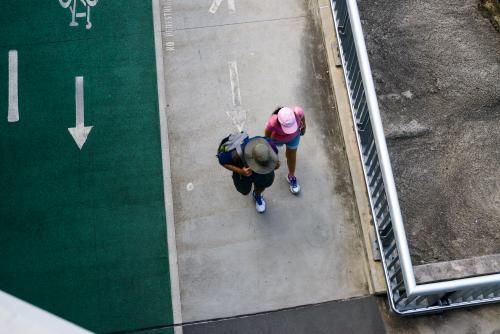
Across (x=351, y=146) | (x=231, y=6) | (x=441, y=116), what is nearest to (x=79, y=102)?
(x=231, y=6)

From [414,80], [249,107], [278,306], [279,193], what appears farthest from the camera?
[414,80]

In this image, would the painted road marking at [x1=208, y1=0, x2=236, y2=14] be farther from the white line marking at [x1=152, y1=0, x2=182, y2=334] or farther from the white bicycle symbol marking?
the white bicycle symbol marking

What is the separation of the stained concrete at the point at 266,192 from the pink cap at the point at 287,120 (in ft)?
4.28

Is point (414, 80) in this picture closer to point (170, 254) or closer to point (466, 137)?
point (466, 137)

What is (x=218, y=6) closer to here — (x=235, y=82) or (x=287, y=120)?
(x=235, y=82)

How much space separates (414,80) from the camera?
7.42 meters

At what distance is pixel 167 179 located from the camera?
6578 mm

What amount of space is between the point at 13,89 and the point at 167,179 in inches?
108

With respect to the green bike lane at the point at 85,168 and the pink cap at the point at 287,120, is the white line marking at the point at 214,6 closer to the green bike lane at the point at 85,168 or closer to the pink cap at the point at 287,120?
the green bike lane at the point at 85,168

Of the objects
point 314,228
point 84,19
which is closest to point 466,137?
point 314,228

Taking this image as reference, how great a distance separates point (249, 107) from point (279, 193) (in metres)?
1.34

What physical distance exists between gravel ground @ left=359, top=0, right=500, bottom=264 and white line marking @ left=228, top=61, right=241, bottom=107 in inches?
83.8

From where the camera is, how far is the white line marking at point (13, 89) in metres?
Answer: 6.97

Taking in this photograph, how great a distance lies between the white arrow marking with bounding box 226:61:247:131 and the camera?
6.85m
